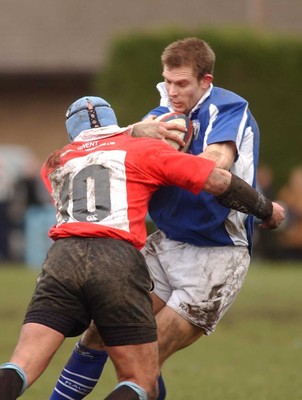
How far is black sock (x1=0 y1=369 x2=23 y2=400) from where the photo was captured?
19.2ft

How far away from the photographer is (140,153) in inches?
247

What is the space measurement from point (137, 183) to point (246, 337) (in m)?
5.89

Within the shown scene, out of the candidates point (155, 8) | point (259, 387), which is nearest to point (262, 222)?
point (259, 387)

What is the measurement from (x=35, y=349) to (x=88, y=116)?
1322 mm

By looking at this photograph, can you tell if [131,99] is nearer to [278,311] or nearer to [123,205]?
[278,311]

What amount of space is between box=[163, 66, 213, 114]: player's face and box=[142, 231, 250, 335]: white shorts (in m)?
0.83

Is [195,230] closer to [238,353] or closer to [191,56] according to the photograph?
[191,56]

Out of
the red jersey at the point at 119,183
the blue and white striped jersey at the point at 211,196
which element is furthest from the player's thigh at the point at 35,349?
the blue and white striped jersey at the point at 211,196

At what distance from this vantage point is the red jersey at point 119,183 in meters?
6.24

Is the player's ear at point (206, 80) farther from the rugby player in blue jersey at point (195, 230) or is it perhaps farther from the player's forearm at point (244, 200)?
→ the player's forearm at point (244, 200)

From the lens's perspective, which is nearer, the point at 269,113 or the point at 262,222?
the point at 262,222

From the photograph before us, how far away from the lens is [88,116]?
6551mm

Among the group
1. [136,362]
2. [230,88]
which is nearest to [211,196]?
[136,362]

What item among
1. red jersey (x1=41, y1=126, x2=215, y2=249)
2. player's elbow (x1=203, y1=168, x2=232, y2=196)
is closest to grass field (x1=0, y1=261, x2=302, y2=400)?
player's elbow (x1=203, y1=168, x2=232, y2=196)
